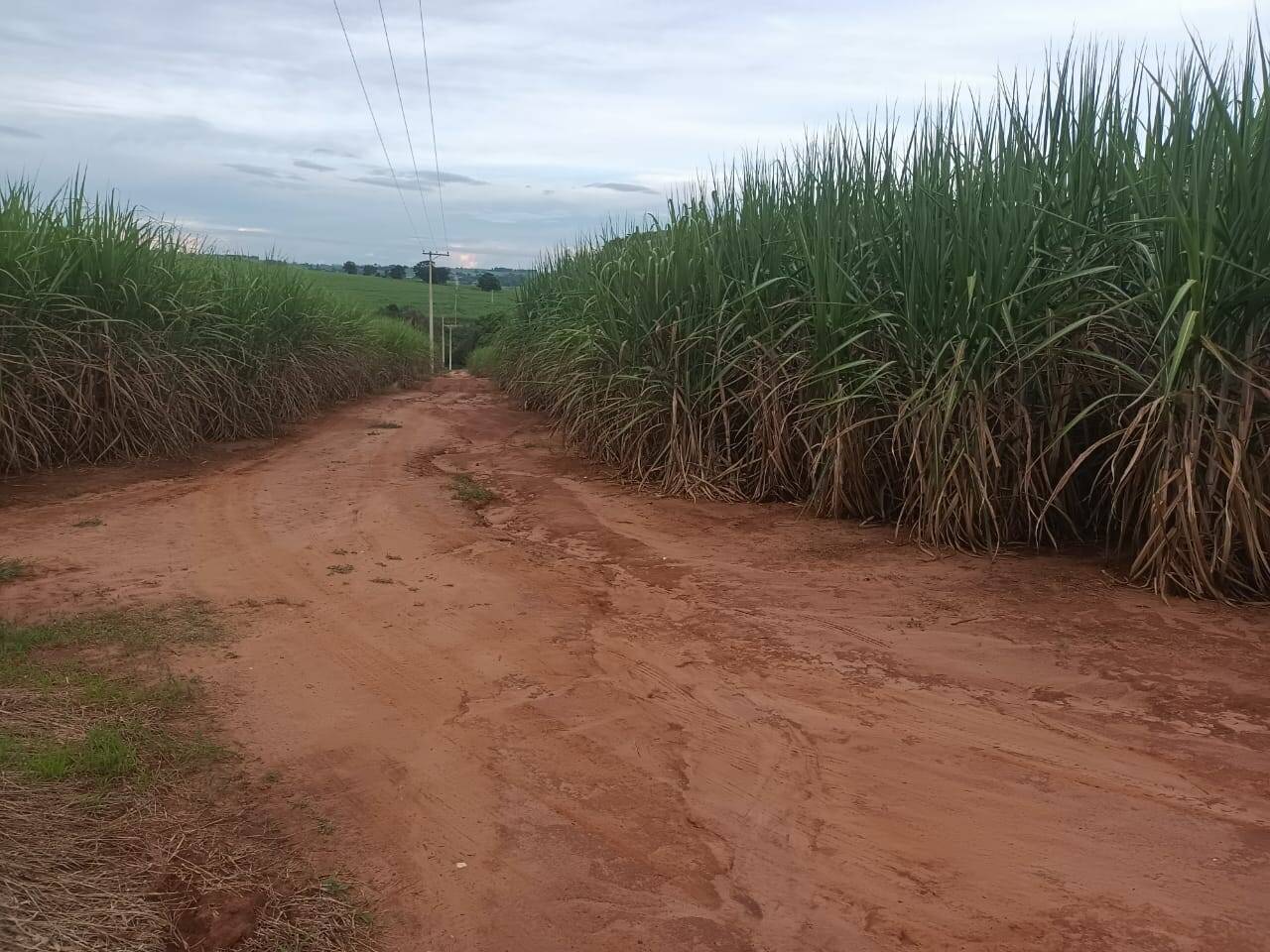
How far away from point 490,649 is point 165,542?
2.77 meters

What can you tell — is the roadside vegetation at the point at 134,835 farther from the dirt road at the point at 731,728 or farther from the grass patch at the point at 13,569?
the grass patch at the point at 13,569

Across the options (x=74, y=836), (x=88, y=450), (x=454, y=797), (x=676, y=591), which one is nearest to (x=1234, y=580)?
(x=676, y=591)

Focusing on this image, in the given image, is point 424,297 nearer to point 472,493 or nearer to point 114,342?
point 114,342

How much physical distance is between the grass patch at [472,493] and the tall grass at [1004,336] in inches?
49.7

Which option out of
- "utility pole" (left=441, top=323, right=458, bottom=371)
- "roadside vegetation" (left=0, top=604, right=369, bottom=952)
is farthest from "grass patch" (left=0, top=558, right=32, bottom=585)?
"utility pole" (left=441, top=323, right=458, bottom=371)

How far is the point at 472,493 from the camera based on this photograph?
7.11m

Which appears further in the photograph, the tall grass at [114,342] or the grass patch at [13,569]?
the tall grass at [114,342]

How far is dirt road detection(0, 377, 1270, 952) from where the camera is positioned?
7.30 ft

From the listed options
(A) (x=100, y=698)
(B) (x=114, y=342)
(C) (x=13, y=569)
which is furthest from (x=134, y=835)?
(B) (x=114, y=342)

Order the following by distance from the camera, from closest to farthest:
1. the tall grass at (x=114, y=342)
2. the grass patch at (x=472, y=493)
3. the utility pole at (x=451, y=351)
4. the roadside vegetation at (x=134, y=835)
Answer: the roadside vegetation at (x=134, y=835) → the grass patch at (x=472, y=493) → the tall grass at (x=114, y=342) → the utility pole at (x=451, y=351)

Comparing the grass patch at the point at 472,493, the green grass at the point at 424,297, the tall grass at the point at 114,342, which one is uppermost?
the green grass at the point at 424,297

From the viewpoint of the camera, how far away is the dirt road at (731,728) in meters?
2.22

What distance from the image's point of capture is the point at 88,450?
312 inches

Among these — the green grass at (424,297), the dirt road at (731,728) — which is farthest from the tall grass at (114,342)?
the green grass at (424,297)
